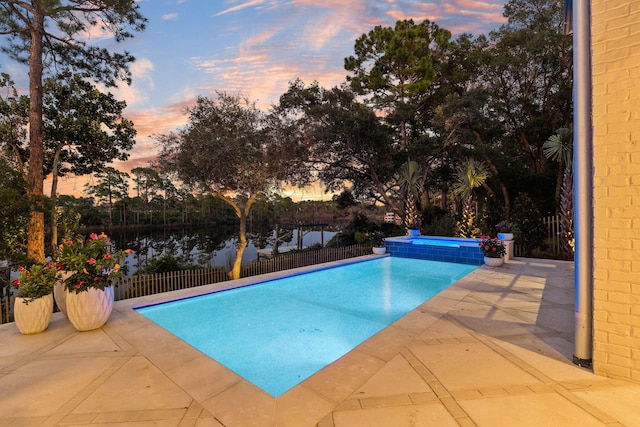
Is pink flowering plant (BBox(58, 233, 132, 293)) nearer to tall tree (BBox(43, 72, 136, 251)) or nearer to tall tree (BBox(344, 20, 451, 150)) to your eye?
tall tree (BBox(43, 72, 136, 251))

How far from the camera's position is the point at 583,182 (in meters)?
2.81

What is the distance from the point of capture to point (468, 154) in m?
15.7

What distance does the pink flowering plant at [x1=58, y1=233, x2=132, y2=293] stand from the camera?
405 cm

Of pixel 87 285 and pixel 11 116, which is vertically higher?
pixel 11 116

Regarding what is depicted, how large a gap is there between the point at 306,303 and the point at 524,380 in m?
4.40

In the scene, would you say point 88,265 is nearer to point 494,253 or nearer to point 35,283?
point 35,283

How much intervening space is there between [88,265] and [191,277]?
3554 mm

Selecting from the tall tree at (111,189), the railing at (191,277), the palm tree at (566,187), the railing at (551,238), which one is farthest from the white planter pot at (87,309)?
the tall tree at (111,189)

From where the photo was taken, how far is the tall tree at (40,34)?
9.20 metres

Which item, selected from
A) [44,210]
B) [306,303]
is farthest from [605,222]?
[44,210]

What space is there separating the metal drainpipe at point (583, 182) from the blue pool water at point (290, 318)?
287 cm

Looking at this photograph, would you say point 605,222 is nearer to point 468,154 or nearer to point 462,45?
point 468,154

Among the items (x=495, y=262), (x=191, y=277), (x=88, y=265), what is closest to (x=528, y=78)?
(x=495, y=262)

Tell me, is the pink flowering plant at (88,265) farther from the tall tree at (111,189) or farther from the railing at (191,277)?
the tall tree at (111,189)
